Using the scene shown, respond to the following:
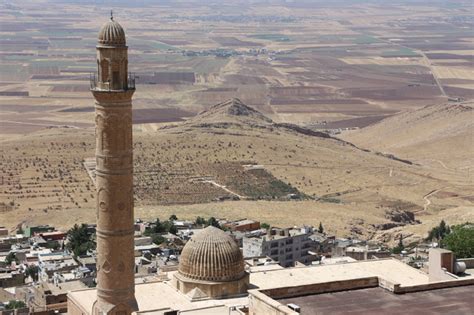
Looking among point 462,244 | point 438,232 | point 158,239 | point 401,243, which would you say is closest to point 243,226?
point 158,239

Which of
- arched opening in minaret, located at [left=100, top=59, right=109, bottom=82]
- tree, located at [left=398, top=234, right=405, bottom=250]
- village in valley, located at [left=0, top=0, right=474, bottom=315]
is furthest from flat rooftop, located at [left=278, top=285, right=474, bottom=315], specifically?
tree, located at [left=398, top=234, right=405, bottom=250]

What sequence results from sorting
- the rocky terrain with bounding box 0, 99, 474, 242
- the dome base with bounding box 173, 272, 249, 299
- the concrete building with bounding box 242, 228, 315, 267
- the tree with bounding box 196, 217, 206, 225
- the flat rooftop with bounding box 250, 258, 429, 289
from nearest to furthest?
the dome base with bounding box 173, 272, 249, 299
the flat rooftop with bounding box 250, 258, 429, 289
the concrete building with bounding box 242, 228, 315, 267
the tree with bounding box 196, 217, 206, 225
the rocky terrain with bounding box 0, 99, 474, 242

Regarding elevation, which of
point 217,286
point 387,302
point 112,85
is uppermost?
point 112,85

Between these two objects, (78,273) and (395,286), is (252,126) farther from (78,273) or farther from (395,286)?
(395,286)

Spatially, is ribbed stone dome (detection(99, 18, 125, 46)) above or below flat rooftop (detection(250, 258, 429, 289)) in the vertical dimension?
above

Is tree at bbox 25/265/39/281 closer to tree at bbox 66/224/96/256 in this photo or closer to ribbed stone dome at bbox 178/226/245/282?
tree at bbox 66/224/96/256

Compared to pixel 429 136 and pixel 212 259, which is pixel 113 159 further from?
pixel 429 136

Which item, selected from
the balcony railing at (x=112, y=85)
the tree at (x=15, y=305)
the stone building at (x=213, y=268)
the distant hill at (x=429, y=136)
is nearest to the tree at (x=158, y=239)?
the tree at (x=15, y=305)
